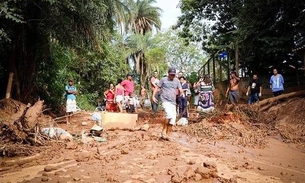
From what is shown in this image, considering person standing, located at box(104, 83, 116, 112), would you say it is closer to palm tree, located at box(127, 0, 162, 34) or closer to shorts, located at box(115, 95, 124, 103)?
shorts, located at box(115, 95, 124, 103)

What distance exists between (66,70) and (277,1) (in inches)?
386

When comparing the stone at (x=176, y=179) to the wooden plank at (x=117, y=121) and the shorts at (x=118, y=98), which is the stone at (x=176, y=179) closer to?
the wooden plank at (x=117, y=121)

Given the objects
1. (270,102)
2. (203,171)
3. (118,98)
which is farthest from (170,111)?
(270,102)

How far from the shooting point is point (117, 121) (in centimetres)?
891

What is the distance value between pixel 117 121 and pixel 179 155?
11.1ft

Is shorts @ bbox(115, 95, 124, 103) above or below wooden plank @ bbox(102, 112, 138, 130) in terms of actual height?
above

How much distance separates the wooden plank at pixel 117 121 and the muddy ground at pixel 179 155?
0.91ft

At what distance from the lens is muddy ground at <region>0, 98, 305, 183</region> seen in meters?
4.88

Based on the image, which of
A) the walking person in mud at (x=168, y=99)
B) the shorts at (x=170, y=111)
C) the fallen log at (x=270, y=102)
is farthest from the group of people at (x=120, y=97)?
the fallen log at (x=270, y=102)

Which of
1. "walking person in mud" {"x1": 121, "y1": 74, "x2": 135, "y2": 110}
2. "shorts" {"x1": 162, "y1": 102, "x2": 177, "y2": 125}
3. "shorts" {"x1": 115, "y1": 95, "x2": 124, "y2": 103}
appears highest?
"walking person in mud" {"x1": 121, "y1": 74, "x2": 135, "y2": 110}

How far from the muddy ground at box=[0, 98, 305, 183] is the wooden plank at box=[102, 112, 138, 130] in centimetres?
28

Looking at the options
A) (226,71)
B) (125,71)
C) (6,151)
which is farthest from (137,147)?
(125,71)

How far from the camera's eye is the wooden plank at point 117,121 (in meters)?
8.70

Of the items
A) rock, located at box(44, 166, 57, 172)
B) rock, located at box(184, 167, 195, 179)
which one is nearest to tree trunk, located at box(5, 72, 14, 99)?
rock, located at box(44, 166, 57, 172)
